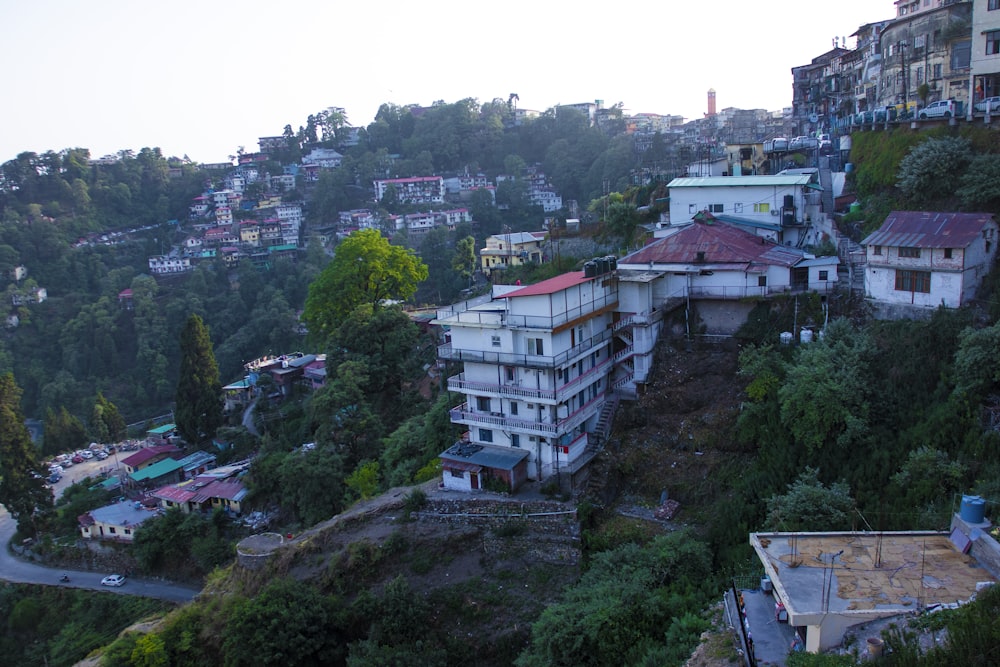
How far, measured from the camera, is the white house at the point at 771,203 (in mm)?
25969

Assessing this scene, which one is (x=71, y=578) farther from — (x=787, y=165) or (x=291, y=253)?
(x=291, y=253)

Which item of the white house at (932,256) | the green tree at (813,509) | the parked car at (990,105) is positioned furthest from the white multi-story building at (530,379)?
the parked car at (990,105)

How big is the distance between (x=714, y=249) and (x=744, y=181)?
5271mm

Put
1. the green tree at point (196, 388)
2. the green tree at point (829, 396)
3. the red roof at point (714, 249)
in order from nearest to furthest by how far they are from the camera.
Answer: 1. the green tree at point (829, 396)
2. the red roof at point (714, 249)
3. the green tree at point (196, 388)

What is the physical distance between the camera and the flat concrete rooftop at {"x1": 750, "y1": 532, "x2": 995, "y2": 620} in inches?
364

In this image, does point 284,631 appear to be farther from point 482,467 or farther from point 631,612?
point 631,612

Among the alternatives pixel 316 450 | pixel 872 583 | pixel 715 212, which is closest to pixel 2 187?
pixel 316 450

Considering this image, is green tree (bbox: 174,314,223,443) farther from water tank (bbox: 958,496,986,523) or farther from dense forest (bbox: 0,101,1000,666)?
water tank (bbox: 958,496,986,523)

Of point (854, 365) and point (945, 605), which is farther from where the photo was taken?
point (854, 365)

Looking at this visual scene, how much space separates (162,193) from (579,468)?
90.3 m

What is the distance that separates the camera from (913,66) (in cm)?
3145

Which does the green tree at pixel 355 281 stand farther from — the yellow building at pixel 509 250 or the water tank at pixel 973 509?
the water tank at pixel 973 509

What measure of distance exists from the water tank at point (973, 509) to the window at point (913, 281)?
10052 mm

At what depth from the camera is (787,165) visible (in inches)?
1288
